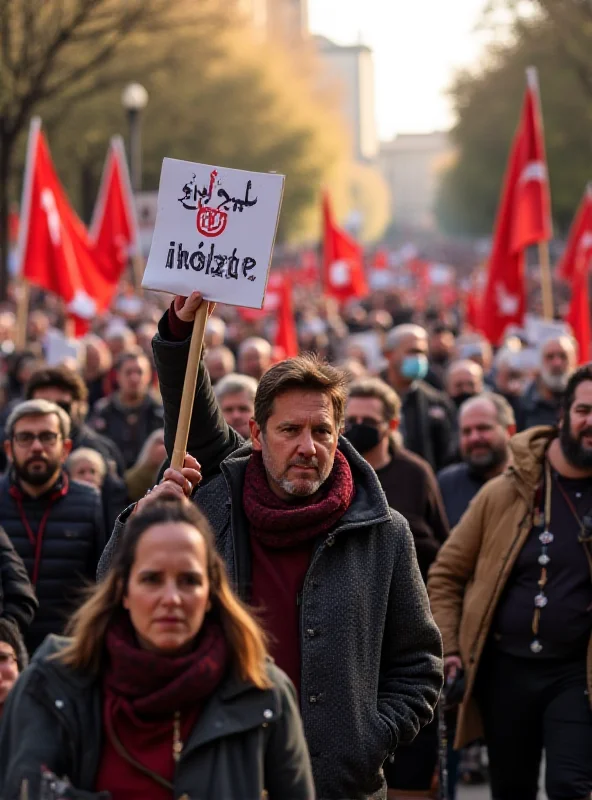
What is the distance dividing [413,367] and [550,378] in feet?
2.67

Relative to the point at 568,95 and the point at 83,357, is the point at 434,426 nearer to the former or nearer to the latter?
the point at 83,357

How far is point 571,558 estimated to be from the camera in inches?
219

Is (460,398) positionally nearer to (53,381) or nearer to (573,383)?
(53,381)

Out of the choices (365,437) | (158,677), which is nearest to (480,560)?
(365,437)

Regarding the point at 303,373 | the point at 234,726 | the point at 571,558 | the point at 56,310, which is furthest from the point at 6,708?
the point at 56,310

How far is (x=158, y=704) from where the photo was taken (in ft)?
10.2

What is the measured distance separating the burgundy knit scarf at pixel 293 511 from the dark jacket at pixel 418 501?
2.48 meters

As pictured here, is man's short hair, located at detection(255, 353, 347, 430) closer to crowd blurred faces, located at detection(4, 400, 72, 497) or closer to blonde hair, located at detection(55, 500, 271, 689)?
blonde hair, located at detection(55, 500, 271, 689)

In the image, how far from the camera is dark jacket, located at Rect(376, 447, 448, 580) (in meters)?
6.68

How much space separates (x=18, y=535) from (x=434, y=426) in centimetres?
367

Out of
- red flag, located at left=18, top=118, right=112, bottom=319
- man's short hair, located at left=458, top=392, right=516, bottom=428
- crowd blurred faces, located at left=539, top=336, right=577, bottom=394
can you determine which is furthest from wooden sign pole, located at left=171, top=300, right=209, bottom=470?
red flag, located at left=18, top=118, right=112, bottom=319

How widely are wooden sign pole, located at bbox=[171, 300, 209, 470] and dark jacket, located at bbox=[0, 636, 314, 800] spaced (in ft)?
3.49

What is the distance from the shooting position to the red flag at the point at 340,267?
2036 cm

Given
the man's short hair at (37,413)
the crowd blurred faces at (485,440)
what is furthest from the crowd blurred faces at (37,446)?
the crowd blurred faces at (485,440)
